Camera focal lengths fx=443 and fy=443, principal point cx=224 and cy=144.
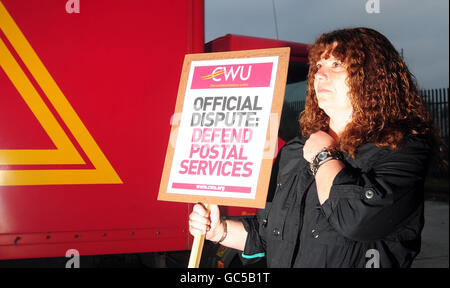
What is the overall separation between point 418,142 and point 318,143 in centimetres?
35

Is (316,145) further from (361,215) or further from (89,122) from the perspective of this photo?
(89,122)

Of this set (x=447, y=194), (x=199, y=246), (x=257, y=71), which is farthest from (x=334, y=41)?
(x=447, y=194)

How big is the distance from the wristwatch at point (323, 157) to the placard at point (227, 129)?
0.51 feet

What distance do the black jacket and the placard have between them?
0.17m

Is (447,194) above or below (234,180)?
below

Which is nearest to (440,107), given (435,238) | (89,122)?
(435,238)

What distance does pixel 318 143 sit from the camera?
1659 mm

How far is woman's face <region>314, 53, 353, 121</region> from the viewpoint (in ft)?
5.54

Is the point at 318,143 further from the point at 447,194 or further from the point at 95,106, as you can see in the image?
the point at 447,194

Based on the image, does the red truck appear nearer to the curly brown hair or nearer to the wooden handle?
the wooden handle

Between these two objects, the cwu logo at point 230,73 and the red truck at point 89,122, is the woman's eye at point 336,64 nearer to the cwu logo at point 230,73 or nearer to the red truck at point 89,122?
the cwu logo at point 230,73

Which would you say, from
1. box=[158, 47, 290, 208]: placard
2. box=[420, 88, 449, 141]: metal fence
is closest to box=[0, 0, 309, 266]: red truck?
box=[158, 47, 290, 208]: placard

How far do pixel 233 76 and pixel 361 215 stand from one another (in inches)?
29.4

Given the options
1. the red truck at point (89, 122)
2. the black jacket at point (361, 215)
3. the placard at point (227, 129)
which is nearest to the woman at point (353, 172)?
the black jacket at point (361, 215)
